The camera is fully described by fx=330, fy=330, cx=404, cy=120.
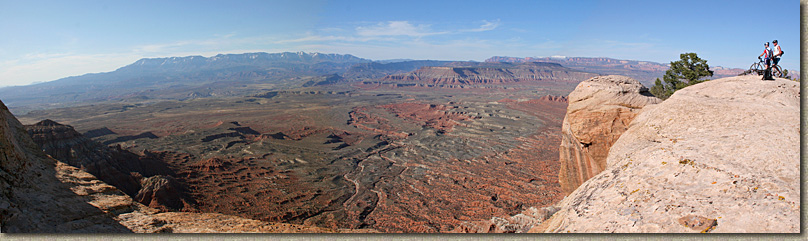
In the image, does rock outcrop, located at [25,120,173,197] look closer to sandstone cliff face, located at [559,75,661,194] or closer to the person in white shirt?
sandstone cliff face, located at [559,75,661,194]

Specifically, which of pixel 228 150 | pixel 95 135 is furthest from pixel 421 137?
pixel 95 135

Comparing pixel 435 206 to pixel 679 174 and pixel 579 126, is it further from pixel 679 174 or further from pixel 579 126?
pixel 679 174

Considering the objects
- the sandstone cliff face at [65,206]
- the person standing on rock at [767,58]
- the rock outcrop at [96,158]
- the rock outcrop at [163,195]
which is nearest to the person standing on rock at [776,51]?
the person standing on rock at [767,58]

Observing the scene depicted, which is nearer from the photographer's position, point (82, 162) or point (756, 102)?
point (756, 102)

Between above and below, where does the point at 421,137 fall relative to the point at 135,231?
below

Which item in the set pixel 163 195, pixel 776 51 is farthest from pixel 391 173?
pixel 776 51

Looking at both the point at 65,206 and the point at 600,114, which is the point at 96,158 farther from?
the point at 600,114
